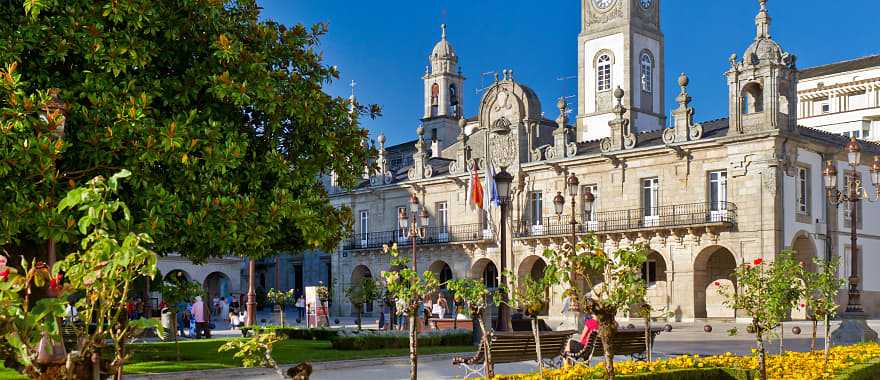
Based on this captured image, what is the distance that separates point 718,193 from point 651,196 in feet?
10.9

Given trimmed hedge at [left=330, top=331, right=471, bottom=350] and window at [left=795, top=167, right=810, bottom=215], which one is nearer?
trimmed hedge at [left=330, top=331, right=471, bottom=350]

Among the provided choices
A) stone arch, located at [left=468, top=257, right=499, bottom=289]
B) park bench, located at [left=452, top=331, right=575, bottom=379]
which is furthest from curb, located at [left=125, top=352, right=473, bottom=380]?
stone arch, located at [left=468, top=257, right=499, bottom=289]

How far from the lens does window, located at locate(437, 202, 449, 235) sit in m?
52.4

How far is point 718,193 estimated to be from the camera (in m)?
41.0

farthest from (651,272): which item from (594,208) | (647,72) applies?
(647,72)

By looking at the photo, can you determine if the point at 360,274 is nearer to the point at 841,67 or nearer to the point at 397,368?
the point at 841,67

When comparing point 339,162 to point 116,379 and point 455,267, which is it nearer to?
point 116,379

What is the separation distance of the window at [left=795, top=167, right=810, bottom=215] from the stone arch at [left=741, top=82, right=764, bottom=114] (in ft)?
9.43

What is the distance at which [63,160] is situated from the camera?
48.6 feet

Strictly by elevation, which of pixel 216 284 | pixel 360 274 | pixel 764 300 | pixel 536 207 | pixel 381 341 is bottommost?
pixel 216 284

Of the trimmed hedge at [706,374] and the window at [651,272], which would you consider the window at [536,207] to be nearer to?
the window at [651,272]

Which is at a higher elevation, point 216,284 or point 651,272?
point 651,272

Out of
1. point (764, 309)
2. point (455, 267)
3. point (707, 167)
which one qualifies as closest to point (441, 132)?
point (455, 267)

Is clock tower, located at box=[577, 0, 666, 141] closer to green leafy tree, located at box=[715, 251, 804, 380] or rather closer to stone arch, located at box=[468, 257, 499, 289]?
stone arch, located at box=[468, 257, 499, 289]
